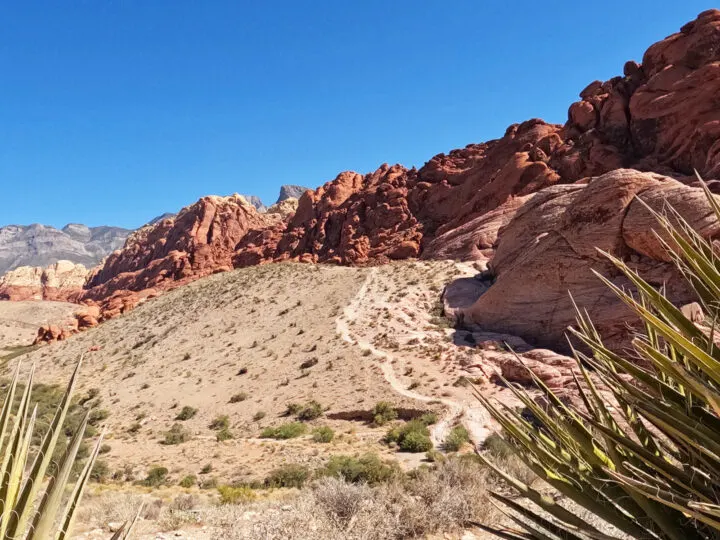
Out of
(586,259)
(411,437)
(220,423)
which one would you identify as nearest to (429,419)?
(411,437)

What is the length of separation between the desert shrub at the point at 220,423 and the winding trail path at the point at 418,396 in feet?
17.9

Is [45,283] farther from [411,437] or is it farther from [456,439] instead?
[456,439]

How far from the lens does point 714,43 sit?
1145 inches

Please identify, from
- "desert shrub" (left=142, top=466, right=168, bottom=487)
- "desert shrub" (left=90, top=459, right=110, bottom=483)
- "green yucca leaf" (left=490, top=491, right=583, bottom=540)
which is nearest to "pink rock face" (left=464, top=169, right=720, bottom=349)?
"desert shrub" (left=142, top=466, right=168, bottom=487)

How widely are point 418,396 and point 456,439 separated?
334 cm

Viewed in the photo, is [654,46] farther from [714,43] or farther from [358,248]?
[358,248]

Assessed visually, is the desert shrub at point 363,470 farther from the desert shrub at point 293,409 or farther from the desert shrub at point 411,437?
the desert shrub at point 293,409

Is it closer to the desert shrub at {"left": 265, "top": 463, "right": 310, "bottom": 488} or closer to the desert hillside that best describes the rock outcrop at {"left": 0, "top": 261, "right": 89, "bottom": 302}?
the desert hillside

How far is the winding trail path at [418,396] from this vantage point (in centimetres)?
1141

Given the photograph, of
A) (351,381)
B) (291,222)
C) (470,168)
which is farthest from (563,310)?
(291,222)

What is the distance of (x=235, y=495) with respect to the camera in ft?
25.6

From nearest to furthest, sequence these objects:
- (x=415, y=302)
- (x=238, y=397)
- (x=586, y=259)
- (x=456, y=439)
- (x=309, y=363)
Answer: (x=456, y=439) < (x=586, y=259) < (x=238, y=397) < (x=309, y=363) < (x=415, y=302)

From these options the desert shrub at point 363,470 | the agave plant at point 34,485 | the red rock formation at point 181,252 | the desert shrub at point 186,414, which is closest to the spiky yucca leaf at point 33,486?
the agave plant at point 34,485

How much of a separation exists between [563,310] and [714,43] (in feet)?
84.1
